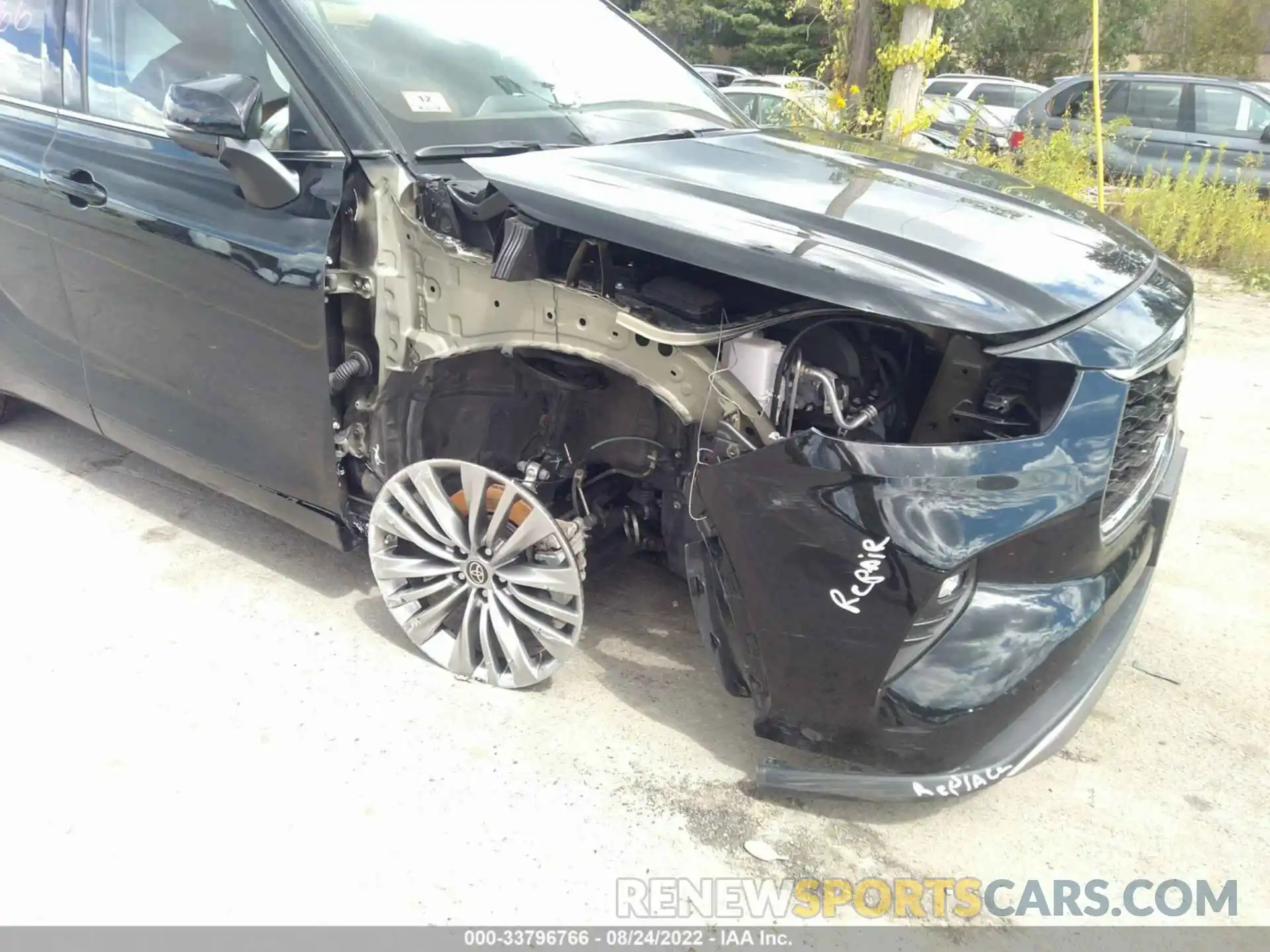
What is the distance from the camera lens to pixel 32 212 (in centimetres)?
329

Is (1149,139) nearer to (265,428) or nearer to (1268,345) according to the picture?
(1268,345)

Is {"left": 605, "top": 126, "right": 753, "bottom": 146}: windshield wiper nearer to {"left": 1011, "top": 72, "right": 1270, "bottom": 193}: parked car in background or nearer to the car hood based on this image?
the car hood

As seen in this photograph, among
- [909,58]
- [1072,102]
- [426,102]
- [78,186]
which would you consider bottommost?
[78,186]

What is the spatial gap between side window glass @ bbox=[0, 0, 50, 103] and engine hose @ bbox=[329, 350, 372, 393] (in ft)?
5.74

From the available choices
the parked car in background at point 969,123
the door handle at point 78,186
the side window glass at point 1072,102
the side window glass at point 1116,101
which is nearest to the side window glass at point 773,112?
the parked car in background at point 969,123

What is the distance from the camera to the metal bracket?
2.52 meters

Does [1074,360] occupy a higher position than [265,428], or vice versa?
[1074,360]

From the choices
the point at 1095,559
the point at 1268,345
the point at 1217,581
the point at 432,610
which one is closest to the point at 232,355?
the point at 432,610

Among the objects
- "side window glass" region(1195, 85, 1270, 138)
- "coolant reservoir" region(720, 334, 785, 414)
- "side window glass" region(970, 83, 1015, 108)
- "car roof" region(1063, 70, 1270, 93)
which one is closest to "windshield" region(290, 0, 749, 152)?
"coolant reservoir" region(720, 334, 785, 414)

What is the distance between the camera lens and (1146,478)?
2447 millimetres

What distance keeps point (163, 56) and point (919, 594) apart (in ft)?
9.04

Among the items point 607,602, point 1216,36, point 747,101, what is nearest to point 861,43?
point 747,101

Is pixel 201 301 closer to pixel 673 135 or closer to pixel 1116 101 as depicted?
pixel 673 135

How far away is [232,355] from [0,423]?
241 cm
